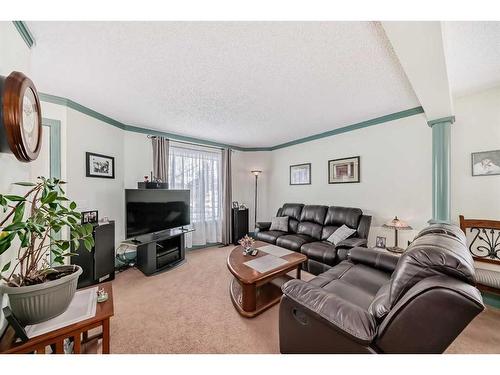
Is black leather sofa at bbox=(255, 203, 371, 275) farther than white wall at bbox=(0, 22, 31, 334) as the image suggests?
Yes

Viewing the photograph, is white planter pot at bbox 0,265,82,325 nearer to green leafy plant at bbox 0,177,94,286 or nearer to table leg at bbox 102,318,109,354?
green leafy plant at bbox 0,177,94,286

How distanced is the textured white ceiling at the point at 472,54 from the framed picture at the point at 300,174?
2.37 meters

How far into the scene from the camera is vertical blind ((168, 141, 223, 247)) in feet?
12.9

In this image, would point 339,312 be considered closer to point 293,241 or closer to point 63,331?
point 63,331

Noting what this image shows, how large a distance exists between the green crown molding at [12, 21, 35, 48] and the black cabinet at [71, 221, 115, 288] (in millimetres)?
1954

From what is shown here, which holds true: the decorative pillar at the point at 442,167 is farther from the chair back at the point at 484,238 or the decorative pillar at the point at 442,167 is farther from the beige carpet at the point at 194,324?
the beige carpet at the point at 194,324

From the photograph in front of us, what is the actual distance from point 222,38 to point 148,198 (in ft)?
8.33

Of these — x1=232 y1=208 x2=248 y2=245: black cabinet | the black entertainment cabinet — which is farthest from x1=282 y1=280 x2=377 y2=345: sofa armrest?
x1=232 y1=208 x2=248 y2=245: black cabinet

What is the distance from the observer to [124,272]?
300 cm

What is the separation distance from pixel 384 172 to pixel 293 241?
186 cm

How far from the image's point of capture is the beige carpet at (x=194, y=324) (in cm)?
155

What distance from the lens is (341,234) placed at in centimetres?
298

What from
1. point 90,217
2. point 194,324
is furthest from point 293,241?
point 90,217

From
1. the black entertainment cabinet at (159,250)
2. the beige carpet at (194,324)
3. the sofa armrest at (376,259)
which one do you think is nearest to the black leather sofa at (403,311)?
the beige carpet at (194,324)
